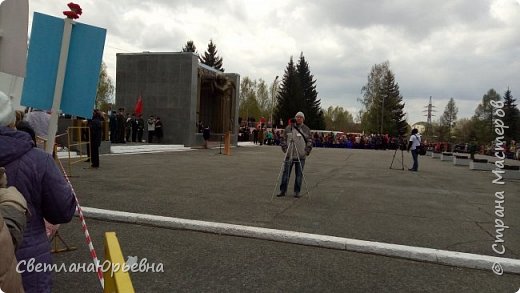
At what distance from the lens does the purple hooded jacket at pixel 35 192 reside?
7.99 ft

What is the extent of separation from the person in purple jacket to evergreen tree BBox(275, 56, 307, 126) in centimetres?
6573

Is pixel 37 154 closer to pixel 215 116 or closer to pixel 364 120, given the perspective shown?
pixel 215 116

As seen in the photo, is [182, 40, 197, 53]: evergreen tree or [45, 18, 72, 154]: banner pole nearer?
[45, 18, 72, 154]: banner pole

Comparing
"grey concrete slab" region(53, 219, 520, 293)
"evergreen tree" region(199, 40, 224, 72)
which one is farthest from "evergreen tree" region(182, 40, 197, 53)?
"grey concrete slab" region(53, 219, 520, 293)

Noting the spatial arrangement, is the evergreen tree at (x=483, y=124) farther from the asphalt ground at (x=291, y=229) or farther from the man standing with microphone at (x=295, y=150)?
the man standing with microphone at (x=295, y=150)

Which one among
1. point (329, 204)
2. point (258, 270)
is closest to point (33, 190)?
point (258, 270)

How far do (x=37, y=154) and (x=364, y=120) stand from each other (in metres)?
75.5

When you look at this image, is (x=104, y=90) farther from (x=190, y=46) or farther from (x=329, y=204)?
(x=329, y=204)

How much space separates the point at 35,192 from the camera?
8.36ft

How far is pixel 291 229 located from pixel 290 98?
209 ft

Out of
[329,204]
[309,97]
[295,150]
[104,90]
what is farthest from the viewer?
[309,97]

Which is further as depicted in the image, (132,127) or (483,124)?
(483,124)

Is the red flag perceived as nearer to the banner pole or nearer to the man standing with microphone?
the man standing with microphone

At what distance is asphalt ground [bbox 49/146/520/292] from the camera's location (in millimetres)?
4594
